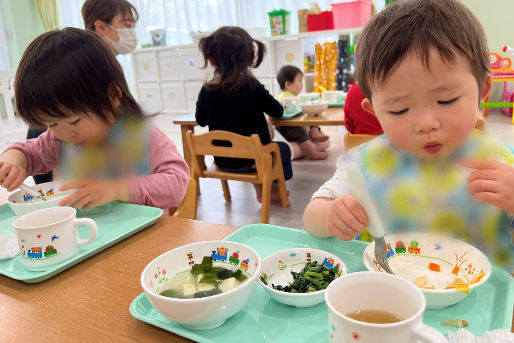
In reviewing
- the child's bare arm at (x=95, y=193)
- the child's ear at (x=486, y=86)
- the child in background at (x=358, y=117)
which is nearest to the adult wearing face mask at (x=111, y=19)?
the child in background at (x=358, y=117)

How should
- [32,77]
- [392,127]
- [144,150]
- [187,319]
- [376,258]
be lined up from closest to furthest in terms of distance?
[187,319], [376,258], [392,127], [32,77], [144,150]

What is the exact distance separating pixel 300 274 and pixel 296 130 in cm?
315

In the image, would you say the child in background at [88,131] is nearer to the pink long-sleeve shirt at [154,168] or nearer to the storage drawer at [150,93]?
the pink long-sleeve shirt at [154,168]

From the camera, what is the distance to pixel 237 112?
2492 mm

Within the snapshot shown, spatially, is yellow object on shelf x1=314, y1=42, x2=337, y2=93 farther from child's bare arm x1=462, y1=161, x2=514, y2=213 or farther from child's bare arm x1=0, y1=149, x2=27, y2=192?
child's bare arm x1=462, y1=161, x2=514, y2=213

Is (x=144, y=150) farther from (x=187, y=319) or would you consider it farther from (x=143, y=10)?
(x=143, y=10)

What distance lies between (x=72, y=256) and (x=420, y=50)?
0.70m

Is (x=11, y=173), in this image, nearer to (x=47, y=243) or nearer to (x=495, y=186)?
(x=47, y=243)

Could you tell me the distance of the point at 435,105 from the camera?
0.65m

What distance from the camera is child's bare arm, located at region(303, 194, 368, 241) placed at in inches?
25.6

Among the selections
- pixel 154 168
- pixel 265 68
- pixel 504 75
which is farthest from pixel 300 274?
pixel 265 68

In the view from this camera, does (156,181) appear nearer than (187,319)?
No

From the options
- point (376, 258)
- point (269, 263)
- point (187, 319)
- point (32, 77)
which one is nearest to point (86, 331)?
point (187, 319)

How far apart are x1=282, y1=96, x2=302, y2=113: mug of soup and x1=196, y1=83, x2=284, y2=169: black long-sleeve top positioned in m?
0.15
